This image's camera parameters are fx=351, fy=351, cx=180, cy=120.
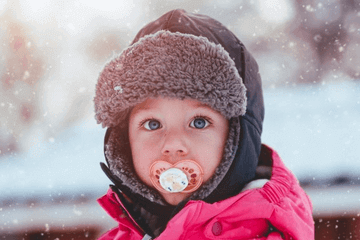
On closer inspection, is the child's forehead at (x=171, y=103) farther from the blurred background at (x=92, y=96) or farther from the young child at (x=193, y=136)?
the blurred background at (x=92, y=96)

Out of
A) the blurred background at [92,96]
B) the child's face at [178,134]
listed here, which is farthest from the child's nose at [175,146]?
the blurred background at [92,96]

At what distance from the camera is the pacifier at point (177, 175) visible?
0.62 m

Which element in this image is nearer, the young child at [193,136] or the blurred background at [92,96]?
the young child at [193,136]

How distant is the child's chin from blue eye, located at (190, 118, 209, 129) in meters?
0.13

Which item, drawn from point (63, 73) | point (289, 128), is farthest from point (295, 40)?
point (63, 73)

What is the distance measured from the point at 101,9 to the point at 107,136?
1493 millimetres

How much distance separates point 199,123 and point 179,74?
3.9 inches

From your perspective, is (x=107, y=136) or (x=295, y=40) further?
(x=295, y=40)

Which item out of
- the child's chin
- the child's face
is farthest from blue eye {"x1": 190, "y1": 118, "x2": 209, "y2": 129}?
the child's chin

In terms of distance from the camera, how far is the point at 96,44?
2.06 metres

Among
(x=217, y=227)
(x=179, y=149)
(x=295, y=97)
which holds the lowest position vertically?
(x=217, y=227)

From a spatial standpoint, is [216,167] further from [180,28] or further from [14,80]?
[14,80]

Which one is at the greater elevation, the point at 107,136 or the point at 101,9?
the point at 101,9

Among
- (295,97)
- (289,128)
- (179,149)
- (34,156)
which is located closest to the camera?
(179,149)
